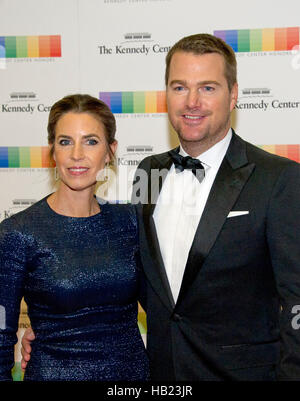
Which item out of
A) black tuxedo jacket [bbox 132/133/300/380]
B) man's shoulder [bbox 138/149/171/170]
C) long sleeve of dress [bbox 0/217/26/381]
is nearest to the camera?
black tuxedo jacket [bbox 132/133/300/380]

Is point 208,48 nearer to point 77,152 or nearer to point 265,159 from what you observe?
point 265,159

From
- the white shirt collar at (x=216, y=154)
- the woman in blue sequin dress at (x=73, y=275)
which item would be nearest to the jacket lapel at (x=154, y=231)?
the woman in blue sequin dress at (x=73, y=275)

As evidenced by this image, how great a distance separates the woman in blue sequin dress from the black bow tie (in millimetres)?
293

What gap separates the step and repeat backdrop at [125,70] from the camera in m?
3.23

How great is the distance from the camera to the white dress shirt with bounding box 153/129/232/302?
6.57ft

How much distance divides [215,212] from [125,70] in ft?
5.80

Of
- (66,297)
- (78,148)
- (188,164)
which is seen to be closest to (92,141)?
(78,148)

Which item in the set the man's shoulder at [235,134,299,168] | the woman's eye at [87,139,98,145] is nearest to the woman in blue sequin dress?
the woman's eye at [87,139,98,145]

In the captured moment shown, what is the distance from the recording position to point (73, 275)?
1973mm

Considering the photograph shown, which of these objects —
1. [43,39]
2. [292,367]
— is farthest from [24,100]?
[292,367]

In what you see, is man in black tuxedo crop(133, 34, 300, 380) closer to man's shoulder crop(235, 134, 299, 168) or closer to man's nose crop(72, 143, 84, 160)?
man's shoulder crop(235, 134, 299, 168)

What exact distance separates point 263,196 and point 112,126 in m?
0.72

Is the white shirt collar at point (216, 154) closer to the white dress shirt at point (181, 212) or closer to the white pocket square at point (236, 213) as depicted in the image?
the white dress shirt at point (181, 212)

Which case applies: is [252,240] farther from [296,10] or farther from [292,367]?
[296,10]
